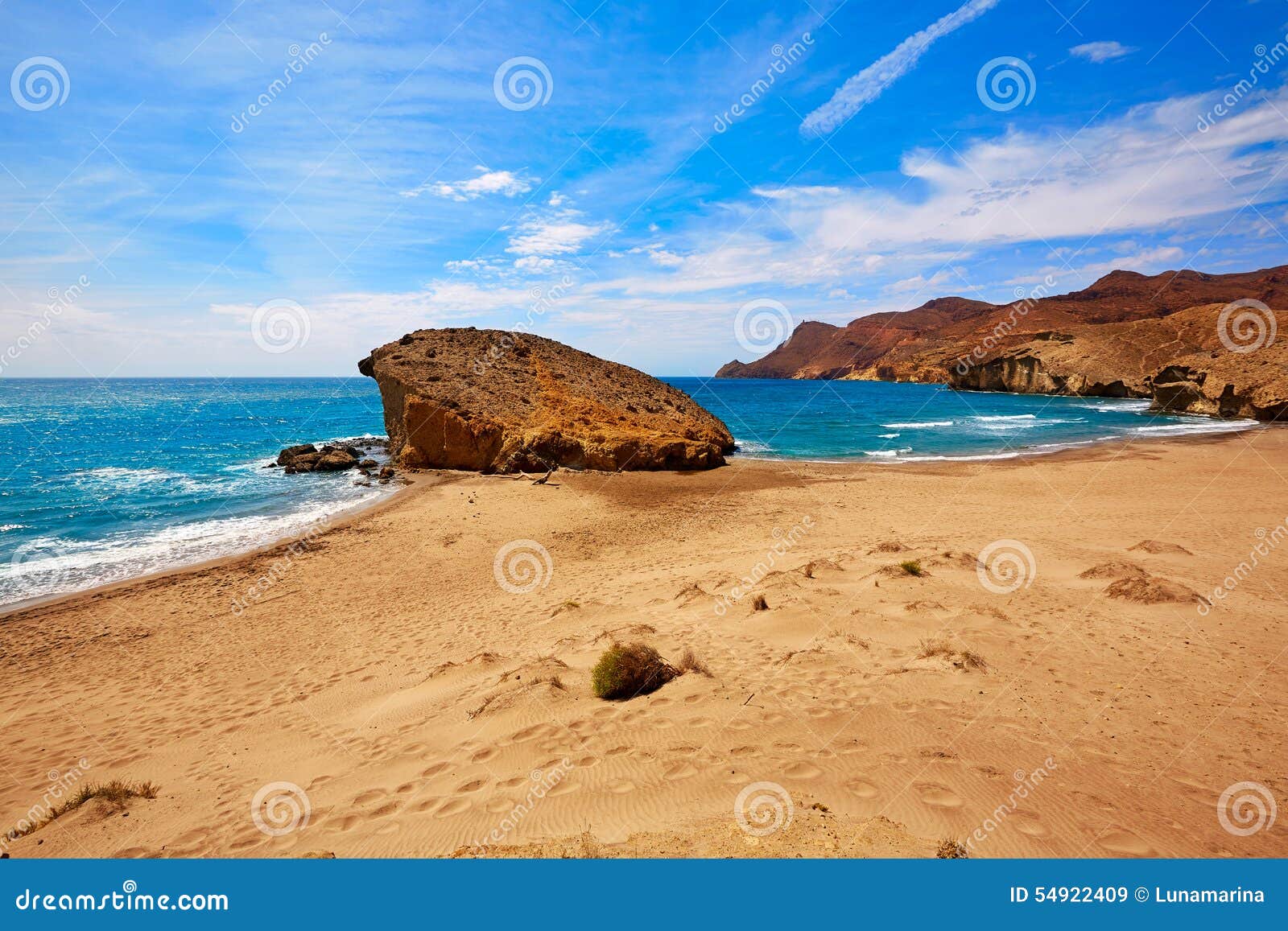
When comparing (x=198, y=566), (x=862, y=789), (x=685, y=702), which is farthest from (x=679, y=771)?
(x=198, y=566)

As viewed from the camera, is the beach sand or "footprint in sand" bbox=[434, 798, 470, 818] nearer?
the beach sand

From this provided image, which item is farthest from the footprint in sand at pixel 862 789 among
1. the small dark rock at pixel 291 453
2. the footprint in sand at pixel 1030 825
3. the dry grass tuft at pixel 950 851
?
the small dark rock at pixel 291 453

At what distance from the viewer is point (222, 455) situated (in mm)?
33375

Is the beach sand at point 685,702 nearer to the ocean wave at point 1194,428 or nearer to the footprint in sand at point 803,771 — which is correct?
the footprint in sand at point 803,771

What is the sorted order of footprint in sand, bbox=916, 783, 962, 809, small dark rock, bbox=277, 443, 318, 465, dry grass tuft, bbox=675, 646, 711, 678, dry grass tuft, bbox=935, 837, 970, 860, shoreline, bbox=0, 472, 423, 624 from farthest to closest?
small dark rock, bbox=277, 443, 318, 465, shoreline, bbox=0, 472, 423, 624, dry grass tuft, bbox=675, 646, 711, 678, footprint in sand, bbox=916, 783, 962, 809, dry grass tuft, bbox=935, 837, 970, 860

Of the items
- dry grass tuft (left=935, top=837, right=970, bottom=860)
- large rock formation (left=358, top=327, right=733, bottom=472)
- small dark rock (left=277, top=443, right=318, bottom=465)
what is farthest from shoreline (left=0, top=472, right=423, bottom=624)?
dry grass tuft (left=935, top=837, right=970, bottom=860)

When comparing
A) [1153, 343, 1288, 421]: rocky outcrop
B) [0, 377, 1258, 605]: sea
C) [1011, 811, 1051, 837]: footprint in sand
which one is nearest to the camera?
[1011, 811, 1051, 837]: footprint in sand

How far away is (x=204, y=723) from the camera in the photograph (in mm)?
7289

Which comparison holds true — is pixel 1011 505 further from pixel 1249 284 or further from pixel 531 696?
pixel 1249 284

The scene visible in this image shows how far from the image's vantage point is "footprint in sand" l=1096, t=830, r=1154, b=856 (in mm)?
3732

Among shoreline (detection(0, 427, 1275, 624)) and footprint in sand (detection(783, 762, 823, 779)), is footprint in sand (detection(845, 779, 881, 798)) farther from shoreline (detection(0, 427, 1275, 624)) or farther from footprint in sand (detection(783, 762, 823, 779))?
shoreline (detection(0, 427, 1275, 624))

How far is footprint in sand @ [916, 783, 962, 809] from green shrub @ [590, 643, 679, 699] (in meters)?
2.86

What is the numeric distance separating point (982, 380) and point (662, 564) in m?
101

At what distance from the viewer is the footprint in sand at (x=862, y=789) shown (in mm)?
4301
